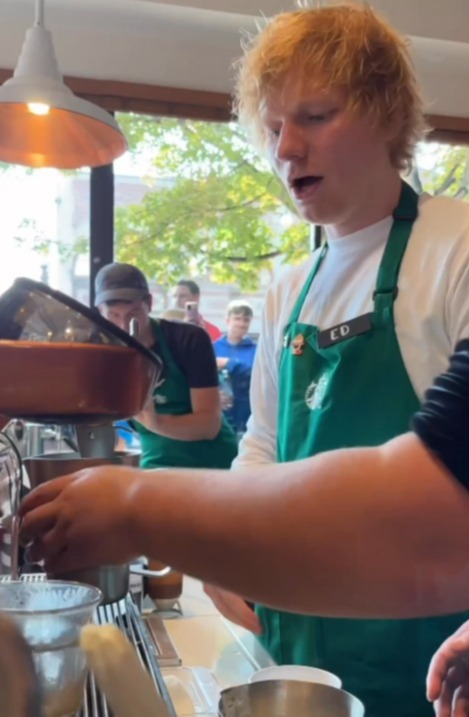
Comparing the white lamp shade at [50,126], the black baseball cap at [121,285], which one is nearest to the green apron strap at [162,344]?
the black baseball cap at [121,285]

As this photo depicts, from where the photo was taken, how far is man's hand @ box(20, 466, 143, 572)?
0.46 meters

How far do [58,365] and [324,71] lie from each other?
663 mm

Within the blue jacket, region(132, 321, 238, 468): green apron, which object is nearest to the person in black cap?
region(132, 321, 238, 468): green apron

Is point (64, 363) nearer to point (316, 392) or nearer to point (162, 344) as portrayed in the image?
point (316, 392)

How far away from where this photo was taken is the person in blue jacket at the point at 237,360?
3.45 meters

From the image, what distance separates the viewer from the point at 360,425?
3.24 ft

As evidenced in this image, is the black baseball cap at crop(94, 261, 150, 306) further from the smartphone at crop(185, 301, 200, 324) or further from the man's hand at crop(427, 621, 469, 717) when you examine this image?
the smartphone at crop(185, 301, 200, 324)

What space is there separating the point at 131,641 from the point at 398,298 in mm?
524

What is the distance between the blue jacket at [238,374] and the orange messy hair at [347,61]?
2333 millimetres

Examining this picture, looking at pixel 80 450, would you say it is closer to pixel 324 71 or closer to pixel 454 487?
pixel 324 71

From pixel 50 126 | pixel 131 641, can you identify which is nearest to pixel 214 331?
pixel 50 126

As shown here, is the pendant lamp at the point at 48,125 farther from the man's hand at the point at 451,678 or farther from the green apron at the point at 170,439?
the man's hand at the point at 451,678

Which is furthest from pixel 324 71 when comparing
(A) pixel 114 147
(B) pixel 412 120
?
(A) pixel 114 147

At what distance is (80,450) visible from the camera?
3.59 ft
